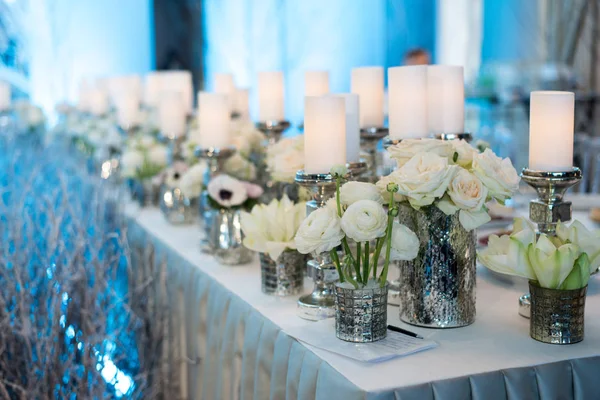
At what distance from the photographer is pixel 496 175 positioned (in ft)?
4.60

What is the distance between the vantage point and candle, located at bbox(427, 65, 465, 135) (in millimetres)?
1812

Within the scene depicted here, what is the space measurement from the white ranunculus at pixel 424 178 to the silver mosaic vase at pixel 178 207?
1.46 metres

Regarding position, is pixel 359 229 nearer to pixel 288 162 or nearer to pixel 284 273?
pixel 284 273

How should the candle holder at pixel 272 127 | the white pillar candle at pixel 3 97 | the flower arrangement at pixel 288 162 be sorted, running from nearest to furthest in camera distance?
the flower arrangement at pixel 288 162
the candle holder at pixel 272 127
the white pillar candle at pixel 3 97

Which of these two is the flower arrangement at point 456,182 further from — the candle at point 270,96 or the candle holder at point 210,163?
the candle at point 270,96

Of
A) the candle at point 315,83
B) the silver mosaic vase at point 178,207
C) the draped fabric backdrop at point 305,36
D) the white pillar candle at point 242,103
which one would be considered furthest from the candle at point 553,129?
the draped fabric backdrop at point 305,36

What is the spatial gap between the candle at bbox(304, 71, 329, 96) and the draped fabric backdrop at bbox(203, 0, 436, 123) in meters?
6.02

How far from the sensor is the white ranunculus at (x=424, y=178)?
1.37 metres

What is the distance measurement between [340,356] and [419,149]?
41 cm

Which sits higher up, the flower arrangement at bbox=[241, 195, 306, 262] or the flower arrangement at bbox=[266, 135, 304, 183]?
the flower arrangement at bbox=[266, 135, 304, 183]

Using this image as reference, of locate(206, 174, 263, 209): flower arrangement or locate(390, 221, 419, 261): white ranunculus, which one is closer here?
locate(390, 221, 419, 261): white ranunculus

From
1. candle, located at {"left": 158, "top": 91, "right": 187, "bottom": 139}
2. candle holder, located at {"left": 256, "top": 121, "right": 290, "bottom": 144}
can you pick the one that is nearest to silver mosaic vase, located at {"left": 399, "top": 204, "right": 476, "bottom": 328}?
candle holder, located at {"left": 256, "top": 121, "right": 290, "bottom": 144}

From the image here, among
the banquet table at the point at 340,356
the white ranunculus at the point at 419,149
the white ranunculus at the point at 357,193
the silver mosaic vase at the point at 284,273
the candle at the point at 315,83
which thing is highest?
the candle at the point at 315,83

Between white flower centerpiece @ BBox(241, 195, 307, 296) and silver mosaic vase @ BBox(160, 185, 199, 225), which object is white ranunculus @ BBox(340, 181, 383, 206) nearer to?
white flower centerpiece @ BBox(241, 195, 307, 296)
